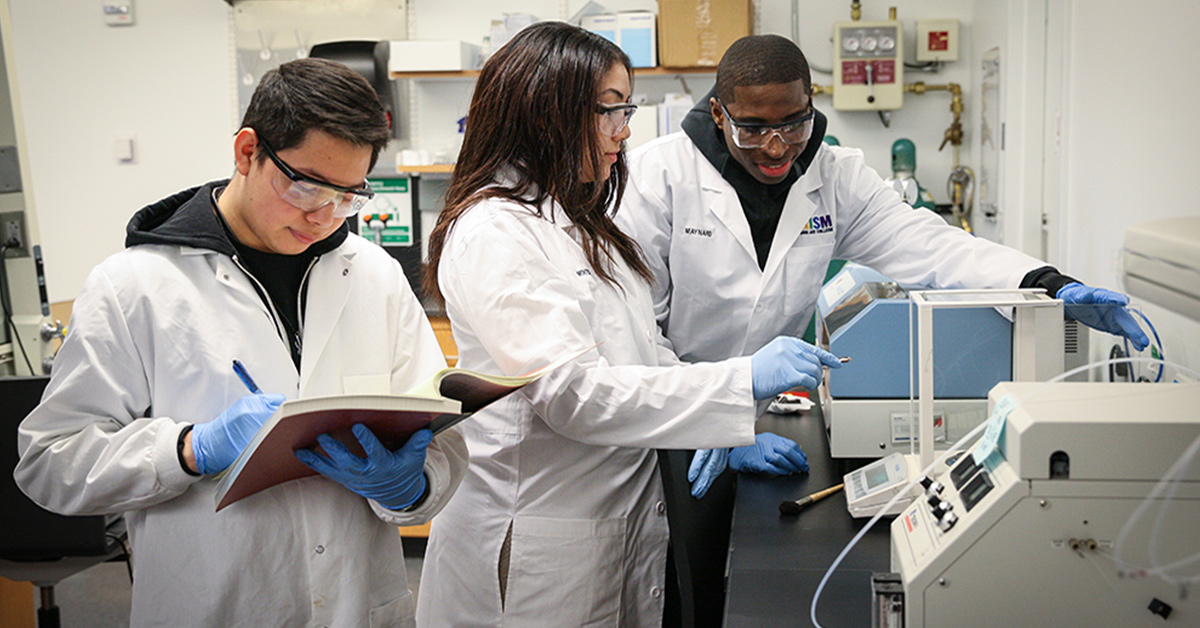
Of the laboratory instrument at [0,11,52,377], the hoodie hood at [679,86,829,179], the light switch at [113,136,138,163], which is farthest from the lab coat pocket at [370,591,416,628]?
the light switch at [113,136,138,163]

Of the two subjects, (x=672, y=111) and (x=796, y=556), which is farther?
(x=672, y=111)

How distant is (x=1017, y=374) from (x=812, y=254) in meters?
0.76

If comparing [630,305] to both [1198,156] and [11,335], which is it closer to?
[1198,156]

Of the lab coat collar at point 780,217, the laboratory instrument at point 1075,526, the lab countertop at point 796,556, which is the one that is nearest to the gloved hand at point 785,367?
the lab countertop at point 796,556

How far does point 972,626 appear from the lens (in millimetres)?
968

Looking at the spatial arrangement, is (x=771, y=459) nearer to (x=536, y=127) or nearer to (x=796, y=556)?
(x=796, y=556)

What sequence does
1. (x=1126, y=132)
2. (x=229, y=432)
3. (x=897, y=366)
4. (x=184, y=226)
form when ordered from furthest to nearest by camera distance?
(x=1126, y=132) < (x=897, y=366) < (x=184, y=226) < (x=229, y=432)

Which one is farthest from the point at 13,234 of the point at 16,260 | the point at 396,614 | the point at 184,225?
the point at 396,614

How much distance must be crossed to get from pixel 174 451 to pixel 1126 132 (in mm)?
1985

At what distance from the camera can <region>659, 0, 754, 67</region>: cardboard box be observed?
3.64 metres

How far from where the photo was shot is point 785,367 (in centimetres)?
133

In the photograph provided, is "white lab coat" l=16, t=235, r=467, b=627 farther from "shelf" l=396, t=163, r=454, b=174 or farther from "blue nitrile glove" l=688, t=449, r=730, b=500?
"shelf" l=396, t=163, r=454, b=174

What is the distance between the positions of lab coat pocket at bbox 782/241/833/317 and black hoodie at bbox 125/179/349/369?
1053mm

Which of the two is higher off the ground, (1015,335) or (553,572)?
(1015,335)
